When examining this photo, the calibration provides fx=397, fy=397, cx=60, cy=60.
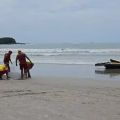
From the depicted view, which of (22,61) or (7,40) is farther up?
(7,40)

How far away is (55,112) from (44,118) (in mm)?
715

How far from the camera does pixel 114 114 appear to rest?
27.2 ft

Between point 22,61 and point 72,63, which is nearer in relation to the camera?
point 22,61

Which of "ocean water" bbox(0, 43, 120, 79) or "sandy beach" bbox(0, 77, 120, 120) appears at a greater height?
"sandy beach" bbox(0, 77, 120, 120)

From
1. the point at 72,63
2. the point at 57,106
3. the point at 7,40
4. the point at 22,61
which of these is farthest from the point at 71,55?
the point at 7,40

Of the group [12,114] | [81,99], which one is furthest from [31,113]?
[81,99]

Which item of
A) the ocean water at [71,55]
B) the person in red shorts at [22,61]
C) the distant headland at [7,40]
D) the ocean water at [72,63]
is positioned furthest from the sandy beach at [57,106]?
the distant headland at [7,40]

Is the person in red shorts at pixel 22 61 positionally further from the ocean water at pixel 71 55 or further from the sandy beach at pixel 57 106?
the ocean water at pixel 71 55

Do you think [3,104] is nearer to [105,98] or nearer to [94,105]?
[94,105]

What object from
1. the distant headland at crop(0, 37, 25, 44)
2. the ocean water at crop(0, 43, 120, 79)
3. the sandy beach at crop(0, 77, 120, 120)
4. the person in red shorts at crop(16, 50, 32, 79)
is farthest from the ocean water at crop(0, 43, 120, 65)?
the distant headland at crop(0, 37, 25, 44)

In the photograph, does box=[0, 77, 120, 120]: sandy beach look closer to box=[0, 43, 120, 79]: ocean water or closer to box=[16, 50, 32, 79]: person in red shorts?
box=[16, 50, 32, 79]: person in red shorts

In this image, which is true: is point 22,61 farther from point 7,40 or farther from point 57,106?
point 7,40

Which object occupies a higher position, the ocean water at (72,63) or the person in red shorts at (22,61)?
the person in red shorts at (22,61)

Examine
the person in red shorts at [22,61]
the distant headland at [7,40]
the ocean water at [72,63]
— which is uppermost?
the distant headland at [7,40]
